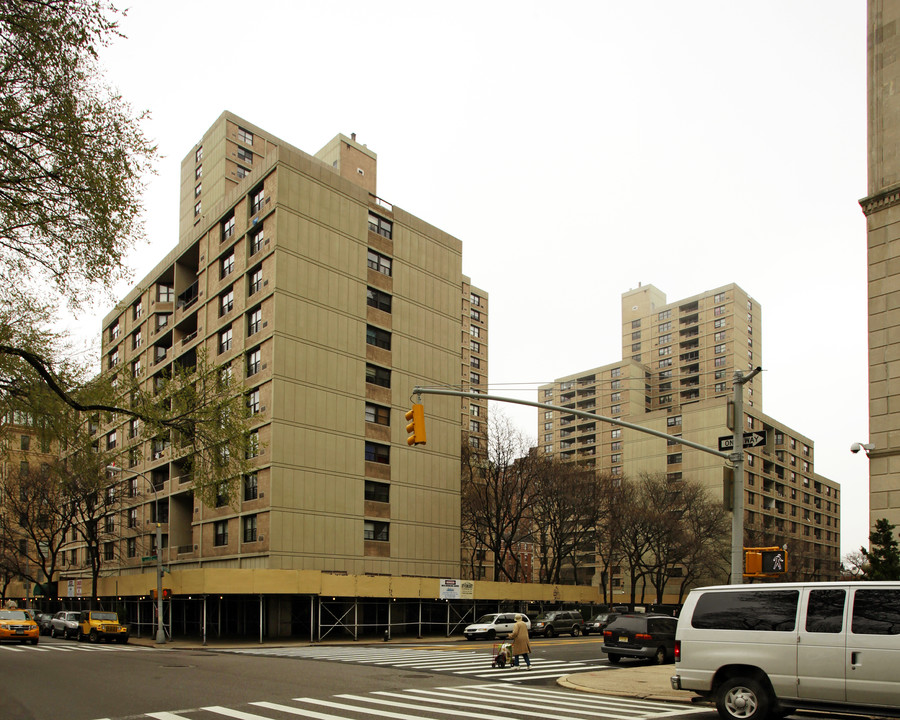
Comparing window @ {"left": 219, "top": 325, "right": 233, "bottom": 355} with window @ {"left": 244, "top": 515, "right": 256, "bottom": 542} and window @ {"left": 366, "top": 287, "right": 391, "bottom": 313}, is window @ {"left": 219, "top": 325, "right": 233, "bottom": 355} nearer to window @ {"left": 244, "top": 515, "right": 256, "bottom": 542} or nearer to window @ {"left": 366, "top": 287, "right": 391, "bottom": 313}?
window @ {"left": 366, "top": 287, "right": 391, "bottom": 313}

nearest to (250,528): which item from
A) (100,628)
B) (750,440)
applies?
(100,628)

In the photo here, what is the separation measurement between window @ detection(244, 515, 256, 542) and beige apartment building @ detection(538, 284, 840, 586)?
59971 millimetres

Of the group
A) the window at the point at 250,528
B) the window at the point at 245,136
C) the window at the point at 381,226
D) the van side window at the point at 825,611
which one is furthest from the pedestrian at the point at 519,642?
the window at the point at 245,136

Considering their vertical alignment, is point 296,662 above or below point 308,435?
below

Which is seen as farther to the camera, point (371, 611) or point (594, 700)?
point (371, 611)

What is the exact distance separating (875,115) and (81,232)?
1067 inches

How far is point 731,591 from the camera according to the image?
12.2 metres

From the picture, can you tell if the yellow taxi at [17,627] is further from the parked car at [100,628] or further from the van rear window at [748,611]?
the van rear window at [748,611]

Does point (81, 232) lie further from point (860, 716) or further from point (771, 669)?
point (860, 716)

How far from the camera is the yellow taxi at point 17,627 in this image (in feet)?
112

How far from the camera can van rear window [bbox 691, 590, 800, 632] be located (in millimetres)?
11406

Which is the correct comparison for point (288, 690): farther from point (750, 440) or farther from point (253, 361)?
point (253, 361)

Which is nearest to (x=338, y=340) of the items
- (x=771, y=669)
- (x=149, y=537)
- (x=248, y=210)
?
(x=248, y=210)

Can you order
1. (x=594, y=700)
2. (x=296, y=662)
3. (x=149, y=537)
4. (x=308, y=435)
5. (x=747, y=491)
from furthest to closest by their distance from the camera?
(x=747, y=491) < (x=149, y=537) < (x=308, y=435) < (x=296, y=662) < (x=594, y=700)
